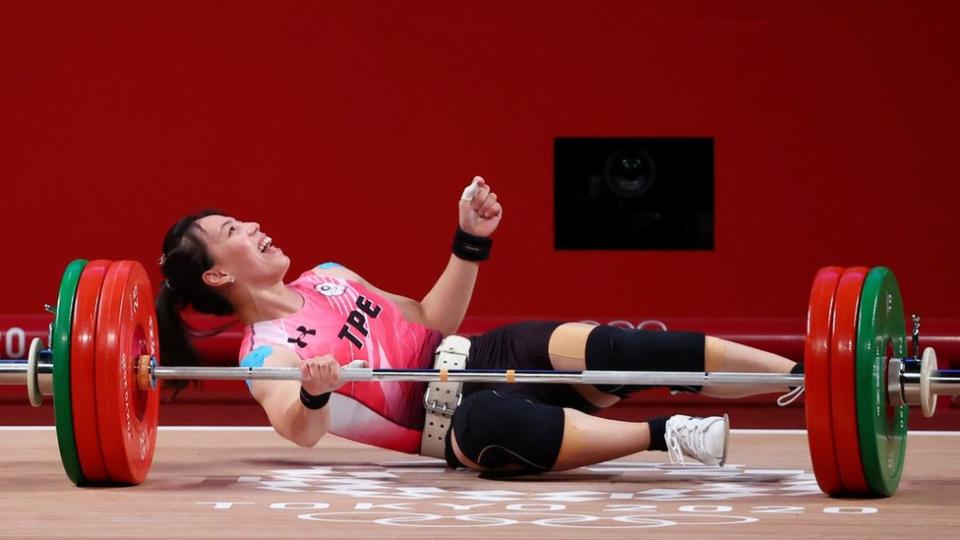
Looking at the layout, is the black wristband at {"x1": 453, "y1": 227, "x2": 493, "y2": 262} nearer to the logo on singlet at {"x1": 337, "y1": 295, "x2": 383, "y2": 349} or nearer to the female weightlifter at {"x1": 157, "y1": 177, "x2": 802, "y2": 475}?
the female weightlifter at {"x1": 157, "y1": 177, "x2": 802, "y2": 475}

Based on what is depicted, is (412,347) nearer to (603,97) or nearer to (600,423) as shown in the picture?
(600,423)

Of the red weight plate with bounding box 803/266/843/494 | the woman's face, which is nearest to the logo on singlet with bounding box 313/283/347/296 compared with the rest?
the woman's face

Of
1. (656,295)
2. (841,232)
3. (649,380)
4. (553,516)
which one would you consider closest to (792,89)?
(841,232)

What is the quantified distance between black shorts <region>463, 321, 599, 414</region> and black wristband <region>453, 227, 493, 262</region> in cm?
20

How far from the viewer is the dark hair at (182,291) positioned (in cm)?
362

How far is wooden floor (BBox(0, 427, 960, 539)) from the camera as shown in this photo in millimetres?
2680

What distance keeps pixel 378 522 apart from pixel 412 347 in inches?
36.9

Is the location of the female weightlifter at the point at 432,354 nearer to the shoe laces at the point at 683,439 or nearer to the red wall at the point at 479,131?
the shoe laces at the point at 683,439

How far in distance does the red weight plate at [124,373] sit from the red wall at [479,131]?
2763 mm

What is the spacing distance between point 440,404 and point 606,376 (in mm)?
499

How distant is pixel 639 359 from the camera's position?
3490 millimetres

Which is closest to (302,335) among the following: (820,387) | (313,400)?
(313,400)

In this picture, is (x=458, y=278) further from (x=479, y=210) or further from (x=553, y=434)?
(x=553, y=434)

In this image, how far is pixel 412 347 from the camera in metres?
3.67
